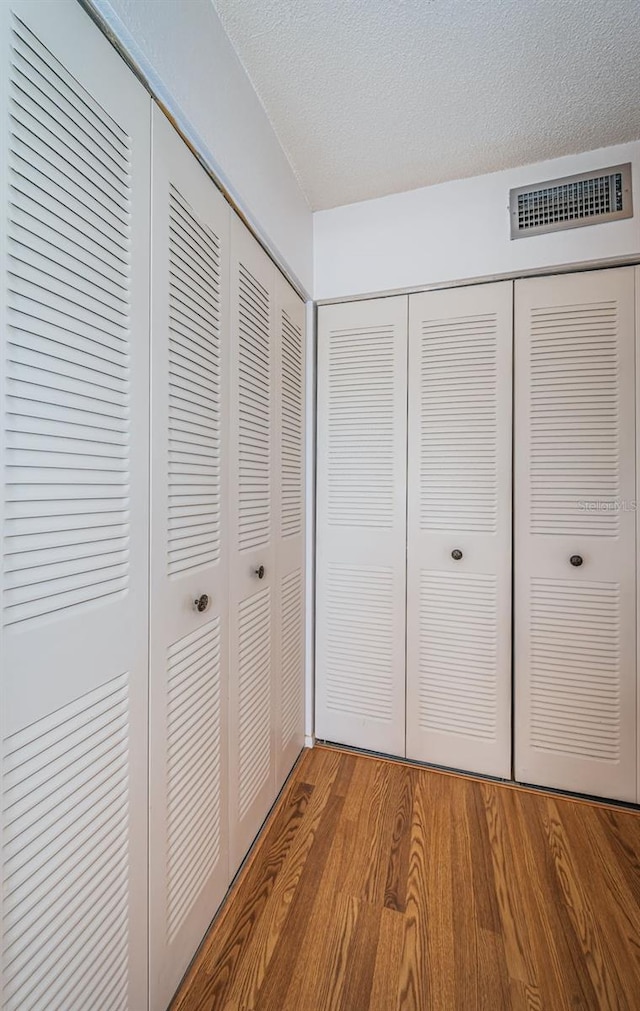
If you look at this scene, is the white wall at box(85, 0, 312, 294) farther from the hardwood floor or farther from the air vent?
the hardwood floor

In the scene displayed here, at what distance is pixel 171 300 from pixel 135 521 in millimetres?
504

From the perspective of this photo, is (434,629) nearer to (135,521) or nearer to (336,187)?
(135,521)

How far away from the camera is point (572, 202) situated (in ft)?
5.39

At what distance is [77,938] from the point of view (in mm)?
719

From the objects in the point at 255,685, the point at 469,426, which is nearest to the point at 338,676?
the point at 255,685

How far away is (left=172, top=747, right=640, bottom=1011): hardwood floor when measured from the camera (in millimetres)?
1032

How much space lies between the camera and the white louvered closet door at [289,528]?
5.37 ft

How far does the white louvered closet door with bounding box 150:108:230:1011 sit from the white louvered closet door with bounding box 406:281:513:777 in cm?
94


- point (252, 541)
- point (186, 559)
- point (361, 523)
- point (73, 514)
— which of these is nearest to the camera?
point (73, 514)

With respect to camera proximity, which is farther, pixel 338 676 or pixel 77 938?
pixel 338 676

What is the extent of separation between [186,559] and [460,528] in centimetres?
119

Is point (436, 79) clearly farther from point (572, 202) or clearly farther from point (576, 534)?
point (576, 534)

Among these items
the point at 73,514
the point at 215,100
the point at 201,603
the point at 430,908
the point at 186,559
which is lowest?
the point at 430,908

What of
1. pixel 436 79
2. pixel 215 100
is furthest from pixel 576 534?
pixel 215 100
